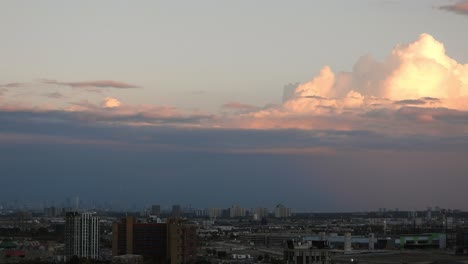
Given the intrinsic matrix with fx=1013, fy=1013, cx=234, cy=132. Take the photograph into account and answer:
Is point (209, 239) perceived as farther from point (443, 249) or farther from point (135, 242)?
point (135, 242)

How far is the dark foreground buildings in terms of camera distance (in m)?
58.5

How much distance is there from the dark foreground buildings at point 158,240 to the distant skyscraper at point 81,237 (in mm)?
2467

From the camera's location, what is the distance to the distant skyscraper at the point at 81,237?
6991 centimetres

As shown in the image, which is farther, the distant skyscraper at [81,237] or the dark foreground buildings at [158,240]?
the distant skyscraper at [81,237]

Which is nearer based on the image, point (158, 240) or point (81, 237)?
point (158, 240)

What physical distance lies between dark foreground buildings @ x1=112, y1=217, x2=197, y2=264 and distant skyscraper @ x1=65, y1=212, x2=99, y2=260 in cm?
247

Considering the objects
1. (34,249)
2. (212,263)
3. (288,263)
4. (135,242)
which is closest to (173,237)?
(212,263)

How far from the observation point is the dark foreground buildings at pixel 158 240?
58500 mm

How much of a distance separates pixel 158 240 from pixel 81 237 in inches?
320

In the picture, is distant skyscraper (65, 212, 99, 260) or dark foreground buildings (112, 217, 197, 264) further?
distant skyscraper (65, 212, 99, 260)

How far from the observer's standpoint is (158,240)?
65125mm

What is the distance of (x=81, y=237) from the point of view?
7081cm

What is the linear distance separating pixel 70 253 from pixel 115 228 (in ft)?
13.1

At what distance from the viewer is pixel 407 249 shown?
92875 millimetres
